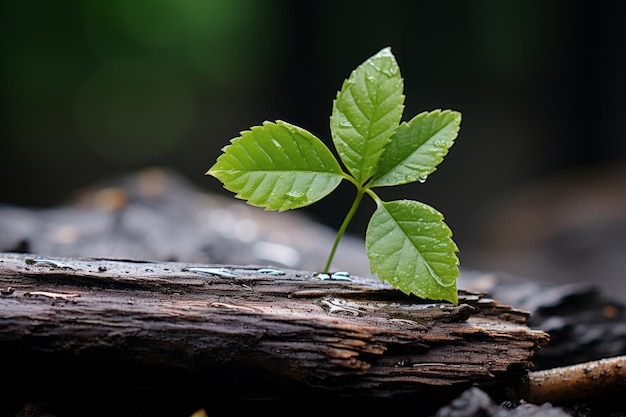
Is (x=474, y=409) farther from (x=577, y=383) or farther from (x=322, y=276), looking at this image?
(x=322, y=276)

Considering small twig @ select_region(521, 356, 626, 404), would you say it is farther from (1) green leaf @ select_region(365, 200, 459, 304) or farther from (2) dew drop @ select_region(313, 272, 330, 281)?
(2) dew drop @ select_region(313, 272, 330, 281)

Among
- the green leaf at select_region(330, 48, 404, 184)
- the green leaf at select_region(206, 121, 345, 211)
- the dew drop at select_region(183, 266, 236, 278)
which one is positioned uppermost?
the green leaf at select_region(330, 48, 404, 184)

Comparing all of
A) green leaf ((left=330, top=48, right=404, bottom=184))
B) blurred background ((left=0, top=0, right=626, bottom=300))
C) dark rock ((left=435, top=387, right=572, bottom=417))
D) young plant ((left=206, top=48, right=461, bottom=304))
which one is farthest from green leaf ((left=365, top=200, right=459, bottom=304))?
blurred background ((left=0, top=0, right=626, bottom=300))

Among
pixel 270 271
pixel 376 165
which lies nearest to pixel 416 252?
pixel 376 165

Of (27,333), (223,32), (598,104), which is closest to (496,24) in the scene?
(598,104)

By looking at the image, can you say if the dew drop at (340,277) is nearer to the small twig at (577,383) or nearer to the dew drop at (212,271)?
the dew drop at (212,271)

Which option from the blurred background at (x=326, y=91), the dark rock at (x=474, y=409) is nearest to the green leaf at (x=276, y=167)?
the dark rock at (x=474, y=409)
